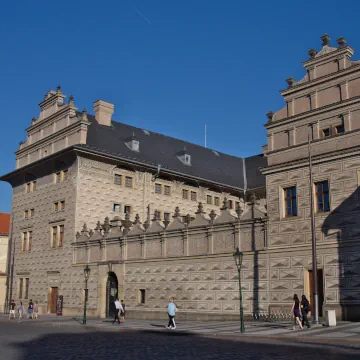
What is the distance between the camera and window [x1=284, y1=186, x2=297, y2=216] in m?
23.2

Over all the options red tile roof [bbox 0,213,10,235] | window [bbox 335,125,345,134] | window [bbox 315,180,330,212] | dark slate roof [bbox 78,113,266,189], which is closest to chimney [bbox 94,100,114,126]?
dark slate roof [bbox 78,113,266,189]

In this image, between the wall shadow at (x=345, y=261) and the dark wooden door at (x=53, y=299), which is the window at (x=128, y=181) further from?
the wall shadow at (x=345, y=261)

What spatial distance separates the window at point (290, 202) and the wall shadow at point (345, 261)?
1838 mm

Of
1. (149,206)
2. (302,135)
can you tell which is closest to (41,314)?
(149,206)

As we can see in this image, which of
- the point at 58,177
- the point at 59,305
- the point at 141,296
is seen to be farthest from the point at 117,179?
→ the point at 141,296

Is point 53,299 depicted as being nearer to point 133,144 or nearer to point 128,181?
point 128,181

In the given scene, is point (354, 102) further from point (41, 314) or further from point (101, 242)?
point (41, 314)

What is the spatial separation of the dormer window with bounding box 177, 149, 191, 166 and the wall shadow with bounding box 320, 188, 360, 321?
2165cm

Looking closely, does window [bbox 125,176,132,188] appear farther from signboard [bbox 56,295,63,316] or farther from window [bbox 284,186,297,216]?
window [bbox 284,186,297,216]

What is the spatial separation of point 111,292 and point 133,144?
40.8 feet

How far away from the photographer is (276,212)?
23.7 metres

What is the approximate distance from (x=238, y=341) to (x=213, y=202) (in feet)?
87.0

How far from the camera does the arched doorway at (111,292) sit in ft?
104

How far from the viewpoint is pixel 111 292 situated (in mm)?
31859
